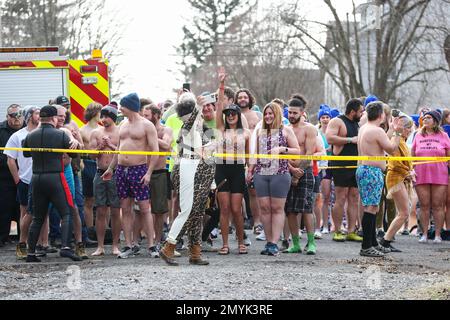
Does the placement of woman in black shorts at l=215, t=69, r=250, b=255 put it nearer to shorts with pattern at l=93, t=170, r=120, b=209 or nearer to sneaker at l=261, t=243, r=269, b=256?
sneaker at l=261, t=243, r=269, b=256

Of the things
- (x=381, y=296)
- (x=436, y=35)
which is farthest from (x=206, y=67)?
(x=381, y=296)

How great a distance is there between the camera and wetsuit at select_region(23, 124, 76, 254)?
11219 millimetres

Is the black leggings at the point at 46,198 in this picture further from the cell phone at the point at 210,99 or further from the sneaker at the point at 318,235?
the sneaker at the point at 318,235

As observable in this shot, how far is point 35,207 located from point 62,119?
1.42 metres

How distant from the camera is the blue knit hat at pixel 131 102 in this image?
11531mm

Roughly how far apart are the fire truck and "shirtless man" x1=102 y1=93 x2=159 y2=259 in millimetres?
3327

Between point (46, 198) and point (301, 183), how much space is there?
353cm

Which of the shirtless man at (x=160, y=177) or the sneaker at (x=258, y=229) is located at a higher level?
the shirtless man at (x=160, y=177)

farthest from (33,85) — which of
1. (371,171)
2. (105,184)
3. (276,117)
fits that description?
(371,171)

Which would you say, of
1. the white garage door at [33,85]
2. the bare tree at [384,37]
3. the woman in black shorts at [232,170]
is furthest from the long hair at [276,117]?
the bare tree at [384,37]

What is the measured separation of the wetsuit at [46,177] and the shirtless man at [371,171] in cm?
393

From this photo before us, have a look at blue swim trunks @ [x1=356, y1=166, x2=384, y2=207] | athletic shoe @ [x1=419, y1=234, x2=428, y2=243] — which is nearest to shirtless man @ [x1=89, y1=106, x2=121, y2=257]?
blue swim trunks @ [x1=356, y1=166, x2=384, y2=207]

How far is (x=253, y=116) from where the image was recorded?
1386 centimetres
